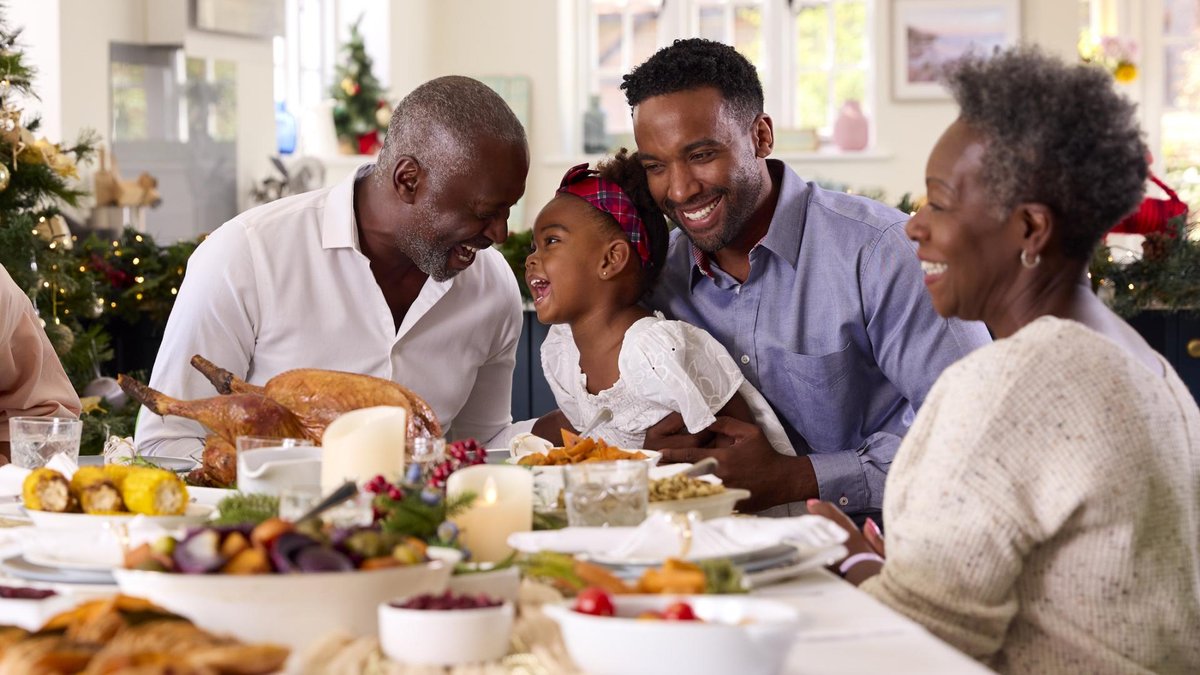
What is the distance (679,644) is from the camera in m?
1.09

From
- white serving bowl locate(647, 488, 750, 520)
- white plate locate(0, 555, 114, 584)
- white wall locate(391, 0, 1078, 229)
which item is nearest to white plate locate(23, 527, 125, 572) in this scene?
white plate locate(0, 555, 114, 584)

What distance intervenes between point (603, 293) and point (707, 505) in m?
1.14

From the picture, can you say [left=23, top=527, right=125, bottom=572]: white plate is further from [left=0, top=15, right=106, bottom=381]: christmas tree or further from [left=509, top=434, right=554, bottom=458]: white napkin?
[left=0, top=15, right=106, bottom=381]: christmas tree

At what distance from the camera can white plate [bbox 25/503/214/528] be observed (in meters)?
1.53

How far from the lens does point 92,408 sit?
453 centimetres

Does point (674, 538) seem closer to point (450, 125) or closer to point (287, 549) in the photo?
point (287, 549)

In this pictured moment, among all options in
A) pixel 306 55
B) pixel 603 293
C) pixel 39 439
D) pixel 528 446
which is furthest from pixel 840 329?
pixel 306 55

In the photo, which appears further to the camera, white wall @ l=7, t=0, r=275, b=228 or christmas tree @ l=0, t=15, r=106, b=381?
white wall @ l=7, t=0, r=275, b=228

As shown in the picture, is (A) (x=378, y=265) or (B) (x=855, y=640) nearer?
(B) (x=855, y=640)

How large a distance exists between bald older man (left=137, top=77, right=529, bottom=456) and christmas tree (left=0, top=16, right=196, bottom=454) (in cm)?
149

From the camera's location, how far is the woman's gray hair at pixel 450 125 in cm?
286

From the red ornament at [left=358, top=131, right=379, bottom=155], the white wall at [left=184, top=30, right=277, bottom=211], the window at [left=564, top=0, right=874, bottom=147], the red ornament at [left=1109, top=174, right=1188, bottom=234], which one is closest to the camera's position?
the red ornament at [left=1109, top=174, right=1188, bottom=234]

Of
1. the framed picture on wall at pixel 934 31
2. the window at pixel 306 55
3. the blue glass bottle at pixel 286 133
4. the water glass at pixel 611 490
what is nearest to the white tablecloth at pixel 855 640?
the water glass at pixel 611 490

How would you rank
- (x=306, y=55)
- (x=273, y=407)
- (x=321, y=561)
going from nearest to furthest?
(x=321, y=561), (x=273, y=407), (x=306, y=55)
